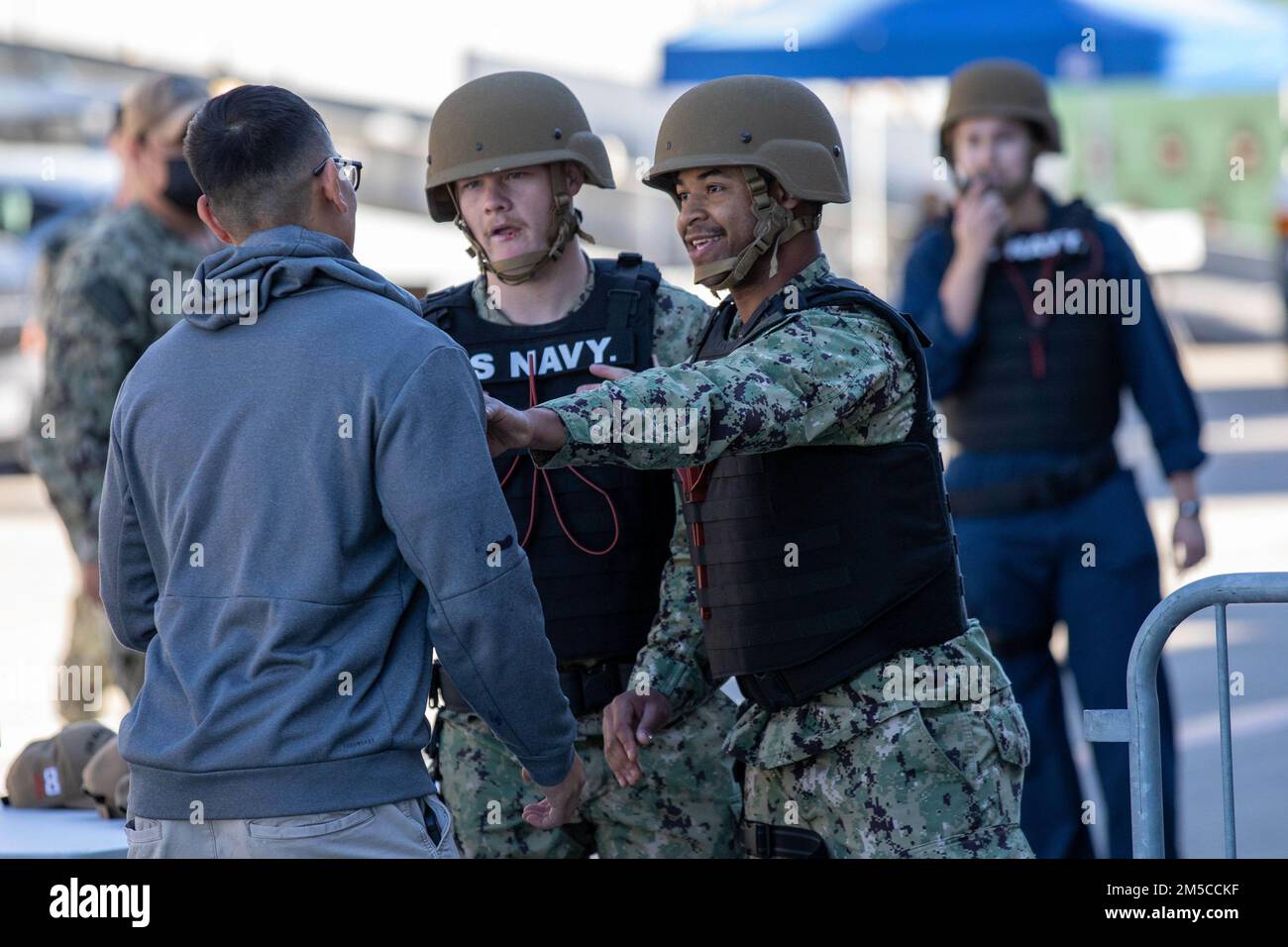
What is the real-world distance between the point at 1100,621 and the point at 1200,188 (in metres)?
15.7

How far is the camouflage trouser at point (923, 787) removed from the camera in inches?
122

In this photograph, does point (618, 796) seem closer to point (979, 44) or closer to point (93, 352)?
point (93, 352)

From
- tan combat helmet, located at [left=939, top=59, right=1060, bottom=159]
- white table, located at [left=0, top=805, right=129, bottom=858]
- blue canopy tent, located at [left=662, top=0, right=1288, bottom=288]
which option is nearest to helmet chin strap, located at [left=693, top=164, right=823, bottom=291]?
white table, located at [left=0, top=805, right=129, bottom=858]

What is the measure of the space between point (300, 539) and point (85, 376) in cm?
284

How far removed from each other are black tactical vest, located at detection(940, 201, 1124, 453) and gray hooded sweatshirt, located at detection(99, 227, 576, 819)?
8.92ft

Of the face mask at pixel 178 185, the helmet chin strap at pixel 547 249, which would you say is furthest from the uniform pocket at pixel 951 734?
the face mask at pixel 178 185

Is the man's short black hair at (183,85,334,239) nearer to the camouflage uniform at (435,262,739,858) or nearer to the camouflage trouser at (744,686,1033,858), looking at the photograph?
the camouflage uniform at (435,262,739,858)

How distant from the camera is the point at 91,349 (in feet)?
17.2

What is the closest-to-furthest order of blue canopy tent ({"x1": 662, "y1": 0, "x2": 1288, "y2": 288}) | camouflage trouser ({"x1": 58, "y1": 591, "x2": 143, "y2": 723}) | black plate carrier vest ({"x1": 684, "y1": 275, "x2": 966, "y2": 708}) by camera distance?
black plate carrier vest ({"x1": 684, "y1": 275, "x2": 966, "y2": 708}) < camouflage trouser ({"x1": 58, "y1": 591, "x2": 143, "y2": 723}) < blue canopy tent ({"x1": 662, "y1": 0, "x2": 1288, "y2": 288})

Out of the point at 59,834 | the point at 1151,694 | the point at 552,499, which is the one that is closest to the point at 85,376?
the point at 59,834

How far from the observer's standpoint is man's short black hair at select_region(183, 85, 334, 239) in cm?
276

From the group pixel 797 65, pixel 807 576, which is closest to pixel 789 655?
pixel 807 576

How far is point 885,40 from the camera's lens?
9.55 meters
